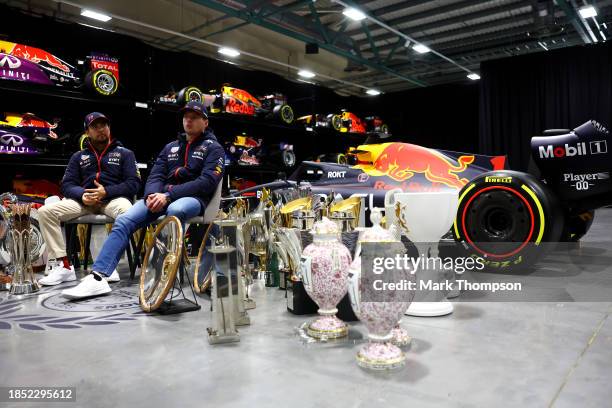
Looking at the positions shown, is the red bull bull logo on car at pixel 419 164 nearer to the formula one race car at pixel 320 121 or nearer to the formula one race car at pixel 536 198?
the formula one race car at pixel 536 198

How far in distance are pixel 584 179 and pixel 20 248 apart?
3.50 m

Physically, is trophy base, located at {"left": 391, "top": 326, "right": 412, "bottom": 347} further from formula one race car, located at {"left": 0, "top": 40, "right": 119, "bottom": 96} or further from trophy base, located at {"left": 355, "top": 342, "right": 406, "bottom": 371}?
formula one race car, located at {"left": 0, "top": 40, "right": 119, "bottom": 96}

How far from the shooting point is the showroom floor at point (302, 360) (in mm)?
1213

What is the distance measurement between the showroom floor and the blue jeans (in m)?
0.40

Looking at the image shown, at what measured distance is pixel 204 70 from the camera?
7430 millimetres

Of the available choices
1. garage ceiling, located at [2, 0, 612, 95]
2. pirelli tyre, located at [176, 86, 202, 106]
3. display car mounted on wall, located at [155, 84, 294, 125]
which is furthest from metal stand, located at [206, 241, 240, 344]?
garage ceiling, located at [2, 0, 612, 95]

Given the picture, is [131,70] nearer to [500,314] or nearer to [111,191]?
[111,191]

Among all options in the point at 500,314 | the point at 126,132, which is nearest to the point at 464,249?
the point at 500,314

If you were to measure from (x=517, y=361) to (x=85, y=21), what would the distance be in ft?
24.4

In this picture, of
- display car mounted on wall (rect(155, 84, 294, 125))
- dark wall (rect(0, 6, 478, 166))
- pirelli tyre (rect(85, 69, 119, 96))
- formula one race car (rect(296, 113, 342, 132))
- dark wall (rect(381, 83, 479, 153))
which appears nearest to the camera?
pirelli tyre (rect(85, 69, 119, 96))

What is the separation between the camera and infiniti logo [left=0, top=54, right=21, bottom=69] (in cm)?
401

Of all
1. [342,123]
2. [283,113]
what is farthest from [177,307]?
[342,123]

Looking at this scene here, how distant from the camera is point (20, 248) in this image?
274cm

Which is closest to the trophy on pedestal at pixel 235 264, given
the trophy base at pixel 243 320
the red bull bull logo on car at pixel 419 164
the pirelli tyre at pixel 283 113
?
the trophy base at pixel 243 320
